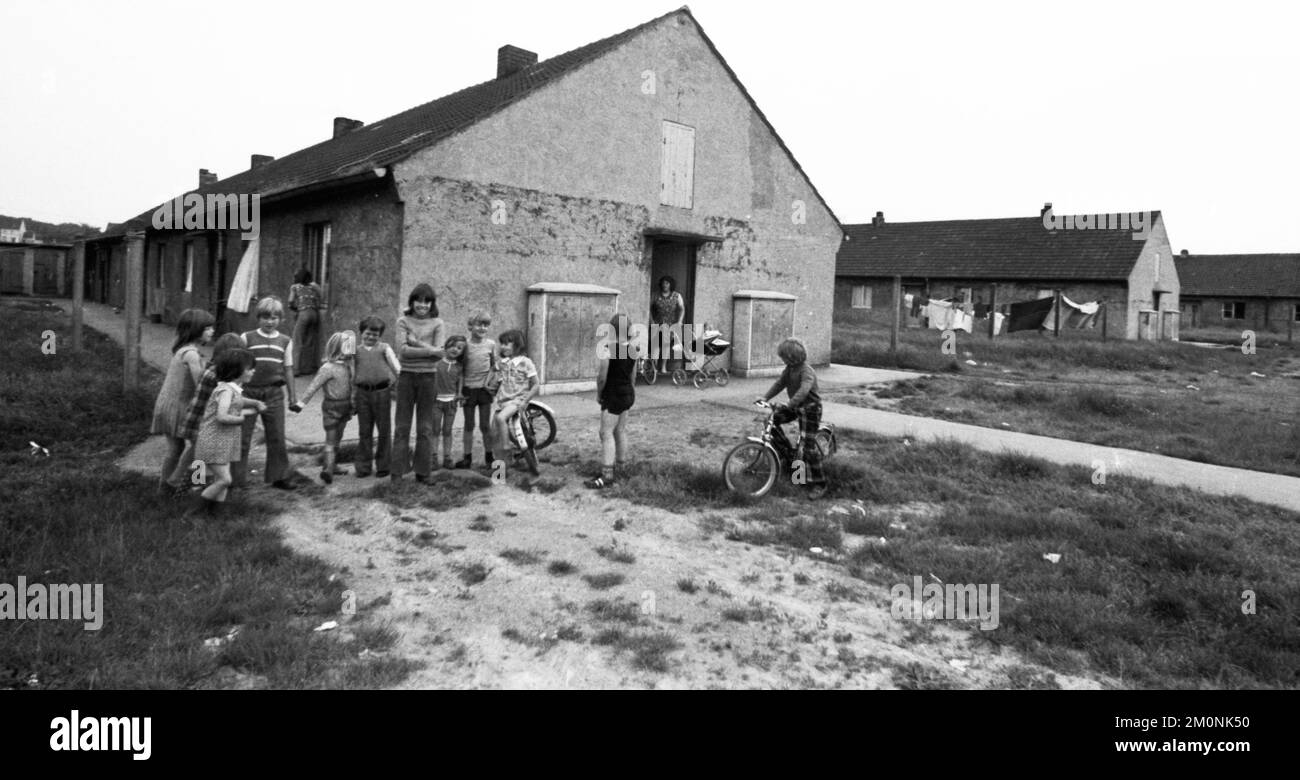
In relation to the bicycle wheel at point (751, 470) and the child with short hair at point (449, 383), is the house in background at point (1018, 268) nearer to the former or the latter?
the bicycle wheel at point (751, 470)

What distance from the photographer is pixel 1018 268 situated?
35.0 metres

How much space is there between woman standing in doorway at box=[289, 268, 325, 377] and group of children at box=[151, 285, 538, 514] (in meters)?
5.28

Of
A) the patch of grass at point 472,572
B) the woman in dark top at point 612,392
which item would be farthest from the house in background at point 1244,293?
the patch of grass at point 472,572

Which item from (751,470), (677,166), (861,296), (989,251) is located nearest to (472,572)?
(751,470)

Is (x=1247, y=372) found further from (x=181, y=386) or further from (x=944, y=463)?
(x=181, y=386)

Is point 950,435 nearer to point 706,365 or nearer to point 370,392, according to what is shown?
point 706,365

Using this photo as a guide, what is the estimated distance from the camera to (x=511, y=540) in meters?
5.52

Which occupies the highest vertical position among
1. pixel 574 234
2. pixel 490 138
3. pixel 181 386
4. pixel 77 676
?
pixel 490 138

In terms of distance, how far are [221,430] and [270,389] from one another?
928 millimetres

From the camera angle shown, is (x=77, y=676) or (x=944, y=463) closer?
(x=77, y=676)

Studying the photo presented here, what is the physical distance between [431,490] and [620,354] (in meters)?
1.99

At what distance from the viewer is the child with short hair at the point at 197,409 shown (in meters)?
5.86

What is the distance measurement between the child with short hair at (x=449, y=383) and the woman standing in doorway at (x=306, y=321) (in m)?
5.61

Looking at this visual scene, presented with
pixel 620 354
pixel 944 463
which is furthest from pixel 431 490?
pixel 944 463
